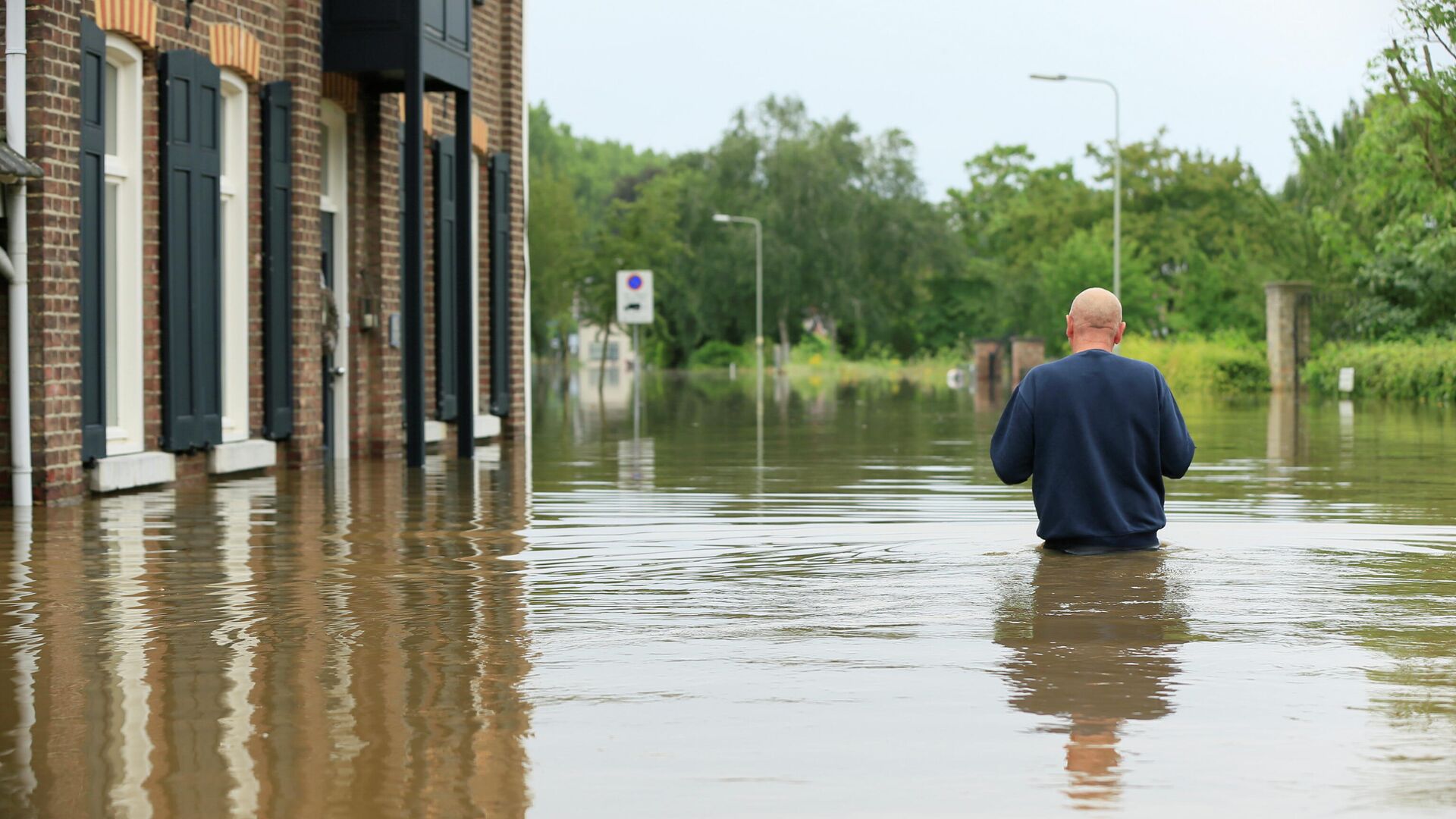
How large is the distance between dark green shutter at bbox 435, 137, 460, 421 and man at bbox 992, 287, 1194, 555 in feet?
47.1

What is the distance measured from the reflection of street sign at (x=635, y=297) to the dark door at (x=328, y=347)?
10.7 metres

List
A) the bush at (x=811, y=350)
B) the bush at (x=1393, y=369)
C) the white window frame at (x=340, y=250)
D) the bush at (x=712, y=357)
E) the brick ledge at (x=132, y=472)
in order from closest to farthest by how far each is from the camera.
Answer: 1. the brick ledge at (x=132, y=472)
2. the white window frame at (x=340, y=250)
3. the bush at (x=1393, y=369)
4. the bush at (x=811, y=350)
5. the bush at (x=712, y=357)

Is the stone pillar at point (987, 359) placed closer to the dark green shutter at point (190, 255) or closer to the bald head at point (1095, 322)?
the dark green shutter at point (190, 255)

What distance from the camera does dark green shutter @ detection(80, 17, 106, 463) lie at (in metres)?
15.1

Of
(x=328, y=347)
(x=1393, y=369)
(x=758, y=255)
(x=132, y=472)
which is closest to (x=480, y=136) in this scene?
(x=328, y=347)

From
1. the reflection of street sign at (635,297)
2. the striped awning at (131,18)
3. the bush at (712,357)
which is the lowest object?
the bush at (712,357)

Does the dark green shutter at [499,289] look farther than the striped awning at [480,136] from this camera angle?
Yes

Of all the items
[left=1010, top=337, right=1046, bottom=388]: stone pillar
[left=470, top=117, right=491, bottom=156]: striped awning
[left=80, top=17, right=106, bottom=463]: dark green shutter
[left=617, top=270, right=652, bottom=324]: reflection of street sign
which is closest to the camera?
[left=80, top=17, right=106, bottom=463]: dark green shutter

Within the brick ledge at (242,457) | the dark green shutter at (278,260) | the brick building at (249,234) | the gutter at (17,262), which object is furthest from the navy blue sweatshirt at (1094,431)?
the dark green shutter at (278,260)

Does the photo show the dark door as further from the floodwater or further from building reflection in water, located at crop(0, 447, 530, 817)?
building reflection in water, located at crop(0, 447, 530, 817)

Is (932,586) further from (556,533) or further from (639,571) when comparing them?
(556,533)

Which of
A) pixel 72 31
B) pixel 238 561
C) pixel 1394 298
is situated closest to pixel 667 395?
pixel 1394 298

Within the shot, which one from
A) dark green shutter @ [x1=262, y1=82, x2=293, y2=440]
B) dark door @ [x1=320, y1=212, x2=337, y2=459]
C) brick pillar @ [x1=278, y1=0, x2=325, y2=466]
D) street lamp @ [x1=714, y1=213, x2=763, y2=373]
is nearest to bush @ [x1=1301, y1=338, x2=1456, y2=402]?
dark door @ [x1=320, y1=212, x2=337, y2=459]

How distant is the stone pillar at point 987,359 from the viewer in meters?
63.0
